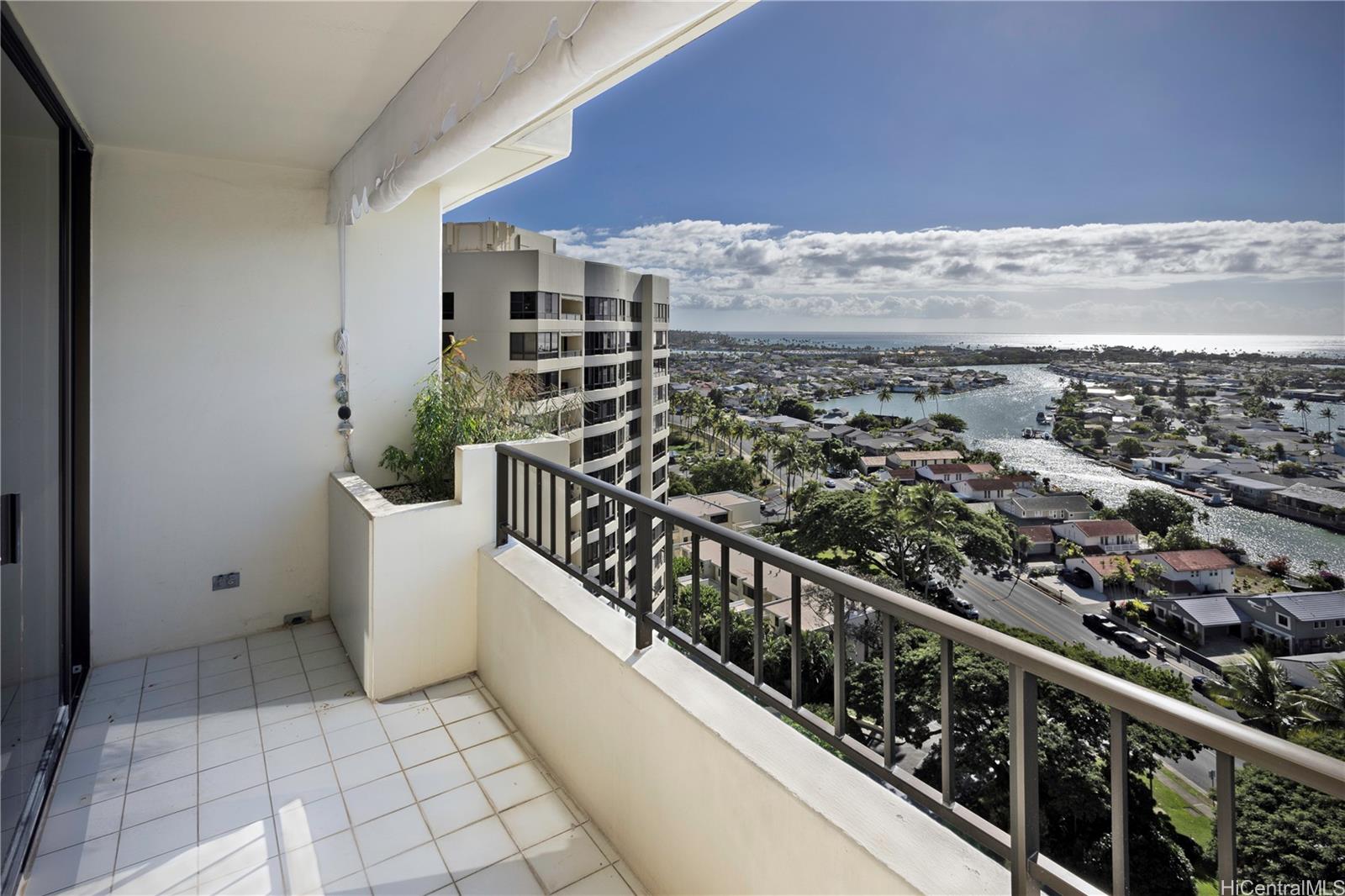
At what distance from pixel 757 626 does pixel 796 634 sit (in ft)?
0.43

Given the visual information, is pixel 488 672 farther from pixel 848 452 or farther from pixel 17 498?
pixel 848 452

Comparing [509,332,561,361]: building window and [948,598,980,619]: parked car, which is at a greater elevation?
[509,332,561,361]: building window

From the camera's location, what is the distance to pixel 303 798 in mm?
2225

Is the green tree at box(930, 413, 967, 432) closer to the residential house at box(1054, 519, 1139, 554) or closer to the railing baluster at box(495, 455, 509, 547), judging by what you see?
the residential house at box(1054, 519, 1139, 554)

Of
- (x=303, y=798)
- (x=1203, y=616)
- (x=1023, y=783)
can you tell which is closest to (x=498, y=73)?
(x=1023, y=783)

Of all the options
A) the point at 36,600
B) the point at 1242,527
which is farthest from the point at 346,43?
the point at 1242,527

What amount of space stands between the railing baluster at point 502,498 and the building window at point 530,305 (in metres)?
8.50

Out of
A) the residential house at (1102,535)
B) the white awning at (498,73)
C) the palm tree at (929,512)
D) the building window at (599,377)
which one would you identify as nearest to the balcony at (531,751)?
the palm tree at (929,512)

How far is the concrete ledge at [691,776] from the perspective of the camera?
1203 millimetres

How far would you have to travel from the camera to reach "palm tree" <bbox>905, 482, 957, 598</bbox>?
2.58 m

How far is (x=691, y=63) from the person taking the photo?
7.68 m

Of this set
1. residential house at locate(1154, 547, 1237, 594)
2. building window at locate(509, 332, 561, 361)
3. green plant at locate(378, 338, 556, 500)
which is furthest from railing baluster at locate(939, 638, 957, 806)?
building window at locate(509, 332, 561, 361)

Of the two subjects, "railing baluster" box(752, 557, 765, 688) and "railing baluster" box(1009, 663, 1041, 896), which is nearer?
"railing baluster" box(1009, 663, 1041, 896)

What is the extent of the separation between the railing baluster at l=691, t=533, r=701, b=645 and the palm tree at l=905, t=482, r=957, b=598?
45.5 inches
